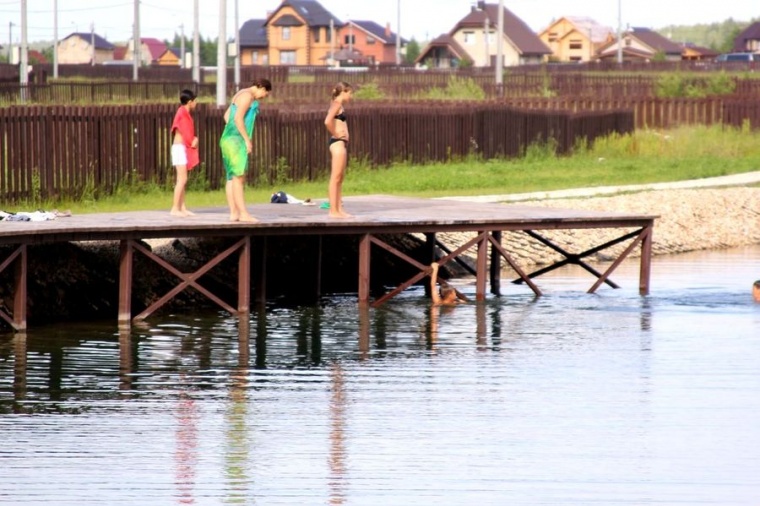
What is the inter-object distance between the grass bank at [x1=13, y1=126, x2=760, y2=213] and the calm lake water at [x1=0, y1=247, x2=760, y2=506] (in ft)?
23.1

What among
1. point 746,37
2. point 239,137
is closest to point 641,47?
point 746,37

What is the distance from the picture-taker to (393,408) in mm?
12539

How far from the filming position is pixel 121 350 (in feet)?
50.7

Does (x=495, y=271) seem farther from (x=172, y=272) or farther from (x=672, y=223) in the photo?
(x=672, y=223)

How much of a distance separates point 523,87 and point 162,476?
173ft

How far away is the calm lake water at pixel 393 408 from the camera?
1012 cm

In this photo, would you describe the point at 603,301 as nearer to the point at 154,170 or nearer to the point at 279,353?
the point at 279,353

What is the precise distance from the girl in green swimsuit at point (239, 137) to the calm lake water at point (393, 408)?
1401 mm

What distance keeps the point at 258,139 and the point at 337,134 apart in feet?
35.1

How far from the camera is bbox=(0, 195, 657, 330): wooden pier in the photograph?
16.5 meters

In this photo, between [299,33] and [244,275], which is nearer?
[244,275]

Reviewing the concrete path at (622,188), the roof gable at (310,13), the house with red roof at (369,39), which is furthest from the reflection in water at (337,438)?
the house with red roof at (369,39)

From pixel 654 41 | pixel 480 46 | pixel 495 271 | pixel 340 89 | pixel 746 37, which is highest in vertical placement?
pixel 746 37

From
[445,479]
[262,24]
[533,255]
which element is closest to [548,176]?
[533,255]
